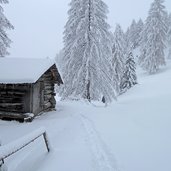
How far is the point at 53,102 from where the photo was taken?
59.9 feet

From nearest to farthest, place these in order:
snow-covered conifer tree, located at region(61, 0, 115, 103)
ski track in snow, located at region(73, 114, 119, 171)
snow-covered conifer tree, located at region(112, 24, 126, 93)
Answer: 1. ski track in snow, located at region(73, 114, 119, 171)
2. snow-covered conifer tree, located at region(61, 0, 115, 103)
3. snow-covered conifer tree, located at region(112, 24, 126, 93)

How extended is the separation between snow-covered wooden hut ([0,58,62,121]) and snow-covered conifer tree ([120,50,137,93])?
73.9 ft

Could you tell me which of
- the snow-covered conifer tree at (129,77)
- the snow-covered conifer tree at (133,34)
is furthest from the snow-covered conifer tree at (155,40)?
the snow-covered conifer tree at (133,34)

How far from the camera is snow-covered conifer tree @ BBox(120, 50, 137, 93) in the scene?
121 feet

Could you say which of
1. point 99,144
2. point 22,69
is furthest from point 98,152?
point 22,69

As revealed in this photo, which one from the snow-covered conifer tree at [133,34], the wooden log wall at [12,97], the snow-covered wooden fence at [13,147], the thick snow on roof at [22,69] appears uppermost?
the snow-covered conifer tree at [133,34]

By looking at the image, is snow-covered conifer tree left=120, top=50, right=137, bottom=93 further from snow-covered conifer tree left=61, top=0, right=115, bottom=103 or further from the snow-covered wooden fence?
the snow-covered wooden fence

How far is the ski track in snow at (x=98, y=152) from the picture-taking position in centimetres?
670

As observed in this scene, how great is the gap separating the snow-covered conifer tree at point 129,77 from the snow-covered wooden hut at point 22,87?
22512mm

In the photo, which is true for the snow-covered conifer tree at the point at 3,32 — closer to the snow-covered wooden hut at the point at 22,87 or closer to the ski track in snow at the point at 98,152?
the snow-covered wooden hut at the point at 22,87

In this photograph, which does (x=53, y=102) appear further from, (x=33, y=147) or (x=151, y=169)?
(x=151, y=169)

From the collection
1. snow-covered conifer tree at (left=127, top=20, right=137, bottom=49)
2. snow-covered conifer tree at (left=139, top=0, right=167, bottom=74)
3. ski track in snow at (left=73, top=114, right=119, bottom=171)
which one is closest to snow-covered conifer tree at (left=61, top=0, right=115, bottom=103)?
ski track in snow at (left=73, top=114, right=119, bottom=171)

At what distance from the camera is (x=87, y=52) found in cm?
2328

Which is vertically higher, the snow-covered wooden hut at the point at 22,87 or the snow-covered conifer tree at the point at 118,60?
the snow-covered conifer tree at the point at 118,60
